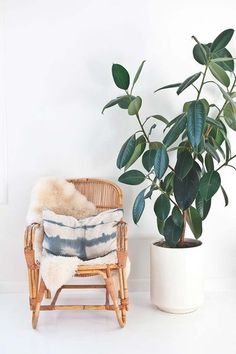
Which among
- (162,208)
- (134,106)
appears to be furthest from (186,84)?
(162,208)

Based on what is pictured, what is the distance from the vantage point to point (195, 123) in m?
2.43

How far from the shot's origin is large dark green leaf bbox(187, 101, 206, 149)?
2.40 metres

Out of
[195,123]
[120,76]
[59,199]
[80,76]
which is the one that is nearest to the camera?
[195,123]

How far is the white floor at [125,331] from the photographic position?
2.43 m

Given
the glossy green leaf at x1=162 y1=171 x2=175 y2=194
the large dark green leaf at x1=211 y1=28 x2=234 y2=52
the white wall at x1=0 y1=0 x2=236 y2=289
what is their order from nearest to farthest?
the large dark green leaf at x1=211 y1=28 x2=234 y2=52 → the glossy green leaf at x1=162 y1=171 x2=175 y2=194 → the white wall at x1=0 y1=0 x2=236 y2=289

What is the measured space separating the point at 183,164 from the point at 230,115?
1.64 ft

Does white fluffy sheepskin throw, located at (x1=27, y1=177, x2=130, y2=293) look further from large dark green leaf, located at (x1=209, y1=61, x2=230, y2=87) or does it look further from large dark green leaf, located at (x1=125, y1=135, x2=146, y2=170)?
large dark green leaf, located at (x1=209, y1=61, x2=230, y2=87)

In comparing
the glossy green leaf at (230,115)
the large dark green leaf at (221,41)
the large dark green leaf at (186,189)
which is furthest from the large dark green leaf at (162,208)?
the large dark green leaf at (221,41)

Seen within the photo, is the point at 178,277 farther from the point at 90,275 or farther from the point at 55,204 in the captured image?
the point at 55,204

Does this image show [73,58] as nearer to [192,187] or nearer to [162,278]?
[192,187]

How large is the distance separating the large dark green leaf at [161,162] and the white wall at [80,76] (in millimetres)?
650

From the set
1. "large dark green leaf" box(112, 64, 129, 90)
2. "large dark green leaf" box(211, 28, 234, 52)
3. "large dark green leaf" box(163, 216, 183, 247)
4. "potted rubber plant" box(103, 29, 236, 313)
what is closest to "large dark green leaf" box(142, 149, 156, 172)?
"potted rubber plant" box(103, 29, 236, 313)

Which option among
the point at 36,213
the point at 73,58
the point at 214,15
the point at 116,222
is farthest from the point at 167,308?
the point at 214,15

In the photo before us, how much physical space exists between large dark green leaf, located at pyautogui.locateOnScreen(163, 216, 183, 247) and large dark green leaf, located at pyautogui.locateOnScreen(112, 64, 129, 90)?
0.88m
